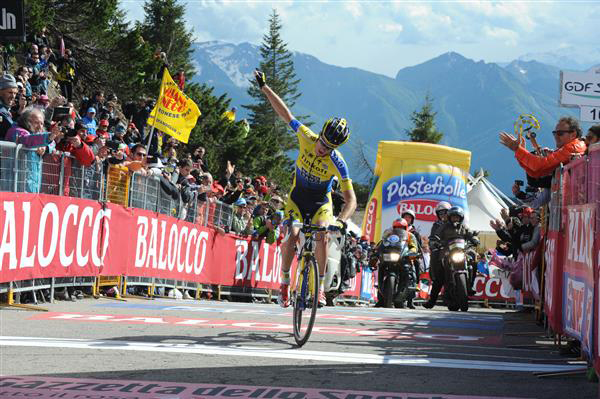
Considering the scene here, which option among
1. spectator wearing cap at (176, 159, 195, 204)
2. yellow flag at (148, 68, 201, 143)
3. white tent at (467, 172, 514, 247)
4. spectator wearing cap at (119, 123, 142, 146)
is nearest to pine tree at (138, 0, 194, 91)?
white tent at (467, 172, 514, 247)

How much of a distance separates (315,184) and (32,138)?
369cm

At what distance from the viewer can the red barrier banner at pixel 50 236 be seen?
11414 millimetres

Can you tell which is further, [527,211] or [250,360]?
[527,211]

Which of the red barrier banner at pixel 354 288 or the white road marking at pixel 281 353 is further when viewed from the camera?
the red barrier banner at pixel 354 288

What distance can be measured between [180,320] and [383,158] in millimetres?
19877

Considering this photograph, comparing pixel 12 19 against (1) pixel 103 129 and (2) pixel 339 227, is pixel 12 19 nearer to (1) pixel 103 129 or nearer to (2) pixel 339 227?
(2) pixel 339 227

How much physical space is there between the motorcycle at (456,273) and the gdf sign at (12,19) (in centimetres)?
1219

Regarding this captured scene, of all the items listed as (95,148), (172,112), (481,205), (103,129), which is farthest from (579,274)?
(481,205)

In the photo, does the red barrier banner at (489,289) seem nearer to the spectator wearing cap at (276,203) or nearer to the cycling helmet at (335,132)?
the spectator wearing cap at (276,203)

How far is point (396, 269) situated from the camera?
19672 mm

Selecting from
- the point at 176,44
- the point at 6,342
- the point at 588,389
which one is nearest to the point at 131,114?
the point at 6,342

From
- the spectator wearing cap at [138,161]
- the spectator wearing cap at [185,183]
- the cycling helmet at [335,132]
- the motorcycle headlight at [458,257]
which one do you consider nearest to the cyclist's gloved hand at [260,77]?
the cycling helmet at [335,132]

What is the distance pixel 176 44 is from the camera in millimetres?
73125

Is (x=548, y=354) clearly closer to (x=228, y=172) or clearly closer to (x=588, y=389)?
(x=588, y=389)
